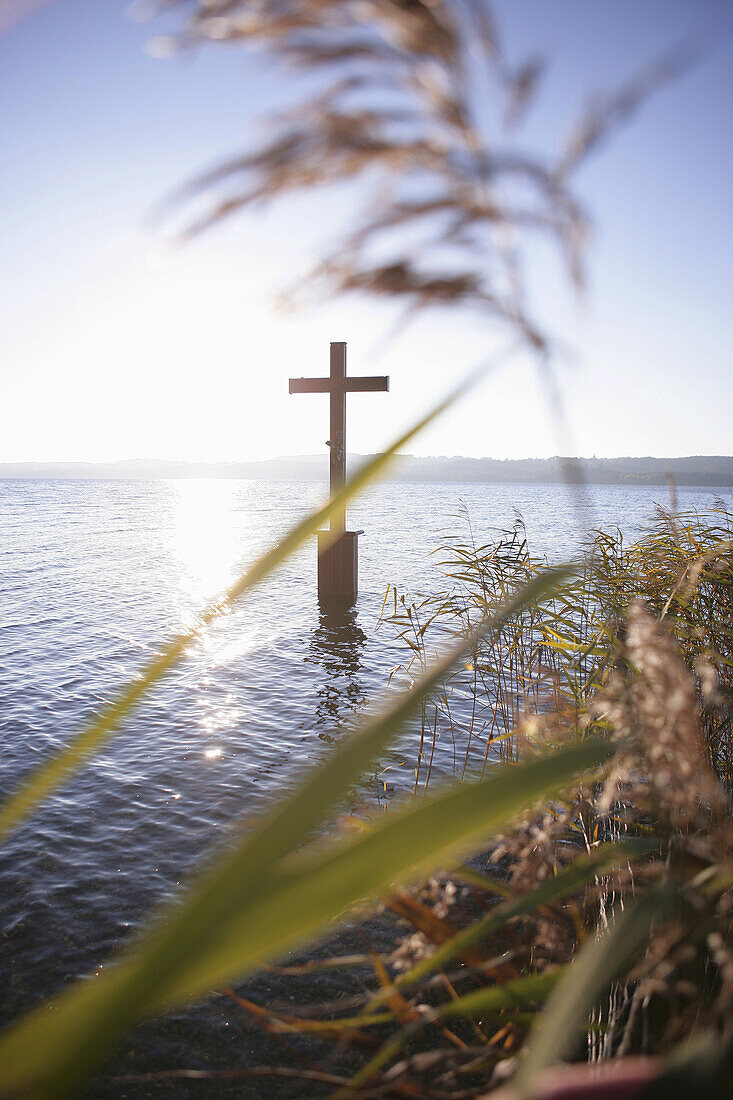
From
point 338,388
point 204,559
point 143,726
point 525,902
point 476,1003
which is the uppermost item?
point 338,388

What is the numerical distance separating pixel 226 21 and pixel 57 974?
12.5 ft

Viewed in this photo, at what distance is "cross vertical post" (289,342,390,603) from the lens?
9438 mm

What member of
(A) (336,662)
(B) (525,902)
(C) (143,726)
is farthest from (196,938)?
(A) (336,662)

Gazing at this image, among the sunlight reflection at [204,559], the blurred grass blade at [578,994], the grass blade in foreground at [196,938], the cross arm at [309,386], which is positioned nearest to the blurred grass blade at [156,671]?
the grass blade in foreground at [196,938]

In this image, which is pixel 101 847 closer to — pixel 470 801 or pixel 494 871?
pixel 494 871

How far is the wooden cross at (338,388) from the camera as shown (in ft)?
30.9

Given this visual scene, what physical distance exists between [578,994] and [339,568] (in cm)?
997

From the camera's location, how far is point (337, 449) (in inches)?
381

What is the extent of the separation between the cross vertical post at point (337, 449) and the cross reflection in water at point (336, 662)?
0.46 m

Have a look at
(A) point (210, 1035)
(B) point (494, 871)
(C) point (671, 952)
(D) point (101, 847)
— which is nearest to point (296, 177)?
(C) point (671, 952)

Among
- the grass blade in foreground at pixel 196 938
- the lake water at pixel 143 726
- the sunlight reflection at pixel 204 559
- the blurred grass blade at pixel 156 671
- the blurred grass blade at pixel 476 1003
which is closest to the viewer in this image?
the grass blade in foreground at pixel 196 938

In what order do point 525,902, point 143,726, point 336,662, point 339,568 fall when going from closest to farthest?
point 525,902
point 143,726
point 336,662
point 339,568

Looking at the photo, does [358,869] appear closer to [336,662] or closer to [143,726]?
[143,726]

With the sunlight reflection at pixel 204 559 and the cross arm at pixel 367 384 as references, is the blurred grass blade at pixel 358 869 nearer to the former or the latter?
the cross arm at pixel 367 384
